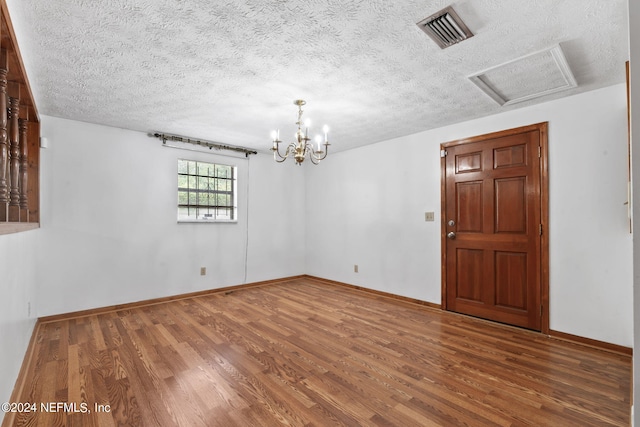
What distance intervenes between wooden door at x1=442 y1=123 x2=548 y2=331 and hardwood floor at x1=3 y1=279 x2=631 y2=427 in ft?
1.05

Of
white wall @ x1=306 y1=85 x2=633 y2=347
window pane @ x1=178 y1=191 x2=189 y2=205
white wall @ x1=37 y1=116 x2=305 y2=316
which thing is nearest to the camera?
white wall @ x1=306 y1=85 x2=633 y2=347

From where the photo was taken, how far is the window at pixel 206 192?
4586mm

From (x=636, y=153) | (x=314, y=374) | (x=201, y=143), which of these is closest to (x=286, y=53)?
(x=636, y=153)

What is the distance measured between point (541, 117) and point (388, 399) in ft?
10.3

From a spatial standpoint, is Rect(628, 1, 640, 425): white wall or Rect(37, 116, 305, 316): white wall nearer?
Rect(628, 1, 640, 425): white wall

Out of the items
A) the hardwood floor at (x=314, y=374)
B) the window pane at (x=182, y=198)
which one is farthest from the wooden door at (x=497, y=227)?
the window pane at (x=182, y=198)

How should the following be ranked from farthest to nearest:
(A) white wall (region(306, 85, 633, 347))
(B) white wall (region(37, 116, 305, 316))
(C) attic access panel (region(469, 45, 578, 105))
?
(B) white wall (region(37, 116, 305, 316)), (A) white wall (region(306, 85, 633, 347)), (C) attic access panel (region(469, 45, 578, 105))

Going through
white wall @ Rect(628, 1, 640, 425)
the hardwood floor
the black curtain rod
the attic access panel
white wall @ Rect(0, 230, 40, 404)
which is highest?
the attic access panel

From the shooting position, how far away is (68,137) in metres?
3.58

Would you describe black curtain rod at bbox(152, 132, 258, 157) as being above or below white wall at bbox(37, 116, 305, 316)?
above

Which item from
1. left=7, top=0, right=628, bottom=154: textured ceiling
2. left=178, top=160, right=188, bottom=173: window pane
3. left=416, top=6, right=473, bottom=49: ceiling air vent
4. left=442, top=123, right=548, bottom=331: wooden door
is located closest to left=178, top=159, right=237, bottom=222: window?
left=178, top=160, right=188, bottom=173: window pane

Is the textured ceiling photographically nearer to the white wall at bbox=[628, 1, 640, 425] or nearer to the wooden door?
the wooden door

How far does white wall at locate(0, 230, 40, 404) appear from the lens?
1.71 meters

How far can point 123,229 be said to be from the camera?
3949 mm
